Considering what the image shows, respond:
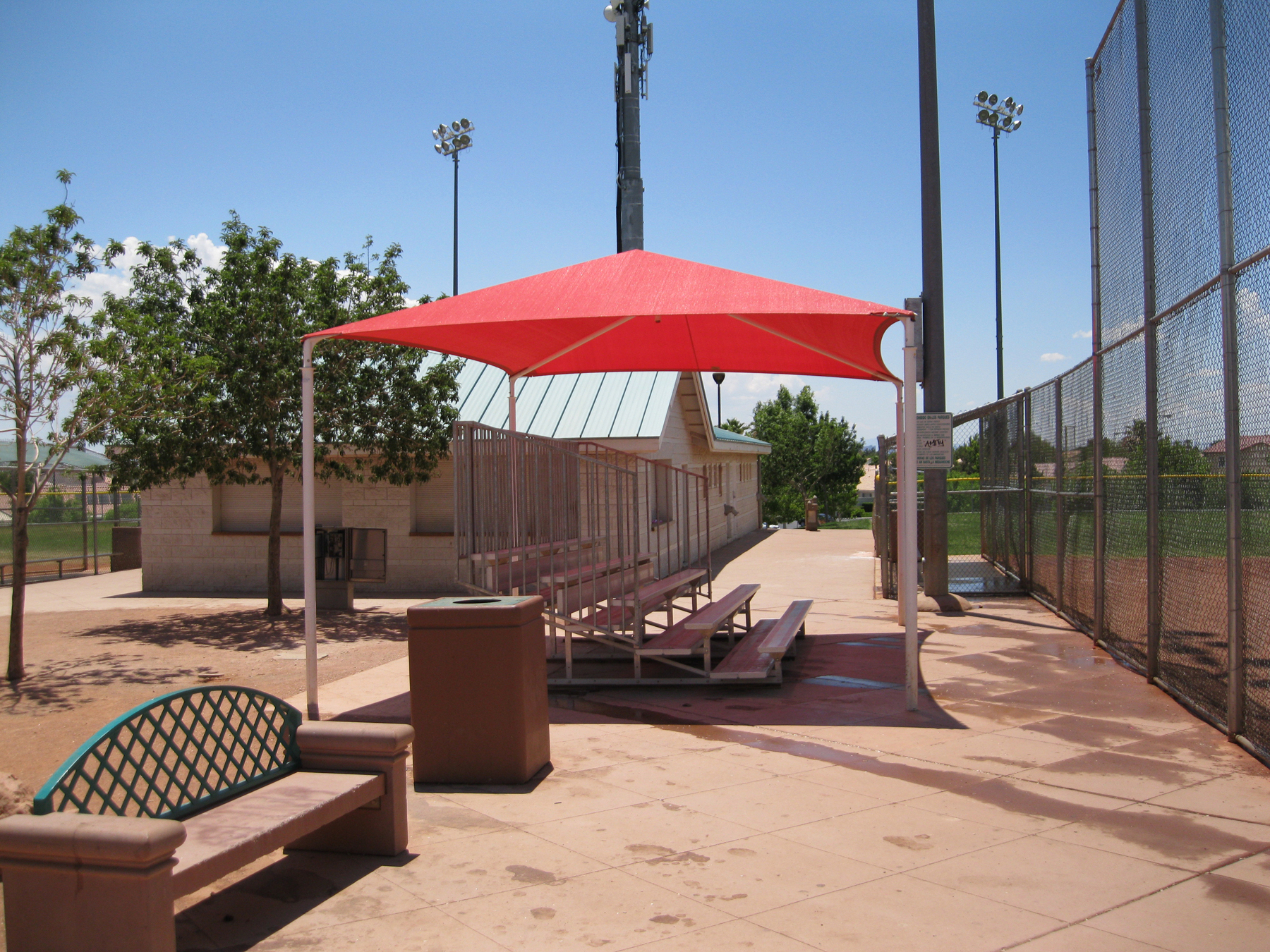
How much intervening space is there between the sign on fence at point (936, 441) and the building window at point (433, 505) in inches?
309

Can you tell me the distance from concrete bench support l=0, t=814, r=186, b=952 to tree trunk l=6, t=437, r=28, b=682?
7024mm

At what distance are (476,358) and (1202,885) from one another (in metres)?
8.01

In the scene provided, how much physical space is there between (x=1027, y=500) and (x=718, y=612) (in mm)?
6962

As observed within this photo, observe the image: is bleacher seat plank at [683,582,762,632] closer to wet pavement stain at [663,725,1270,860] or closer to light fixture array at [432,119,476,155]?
wet pavement stain at [663,725,1270,860]

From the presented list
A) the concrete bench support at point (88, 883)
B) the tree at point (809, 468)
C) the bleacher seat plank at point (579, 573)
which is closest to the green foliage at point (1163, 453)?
the bleacher seat plank at point (579, 573)

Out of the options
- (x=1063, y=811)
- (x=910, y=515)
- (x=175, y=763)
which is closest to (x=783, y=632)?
(x=910, y=515)

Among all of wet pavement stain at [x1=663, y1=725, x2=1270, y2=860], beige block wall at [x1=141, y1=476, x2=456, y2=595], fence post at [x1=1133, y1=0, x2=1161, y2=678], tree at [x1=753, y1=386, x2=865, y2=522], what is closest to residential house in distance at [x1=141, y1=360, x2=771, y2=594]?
beige block wall at [x1=141, y1=476, x2=456, y2=595]

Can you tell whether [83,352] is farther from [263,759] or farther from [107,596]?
[107,596]

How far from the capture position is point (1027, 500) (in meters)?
13.7

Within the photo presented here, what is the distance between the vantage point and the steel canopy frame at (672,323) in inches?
277

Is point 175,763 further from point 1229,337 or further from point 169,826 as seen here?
point 1229,337

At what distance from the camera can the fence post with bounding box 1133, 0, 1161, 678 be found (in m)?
7.37

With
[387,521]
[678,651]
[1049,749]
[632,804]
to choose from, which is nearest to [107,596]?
[387,521]

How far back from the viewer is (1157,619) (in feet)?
25.5
